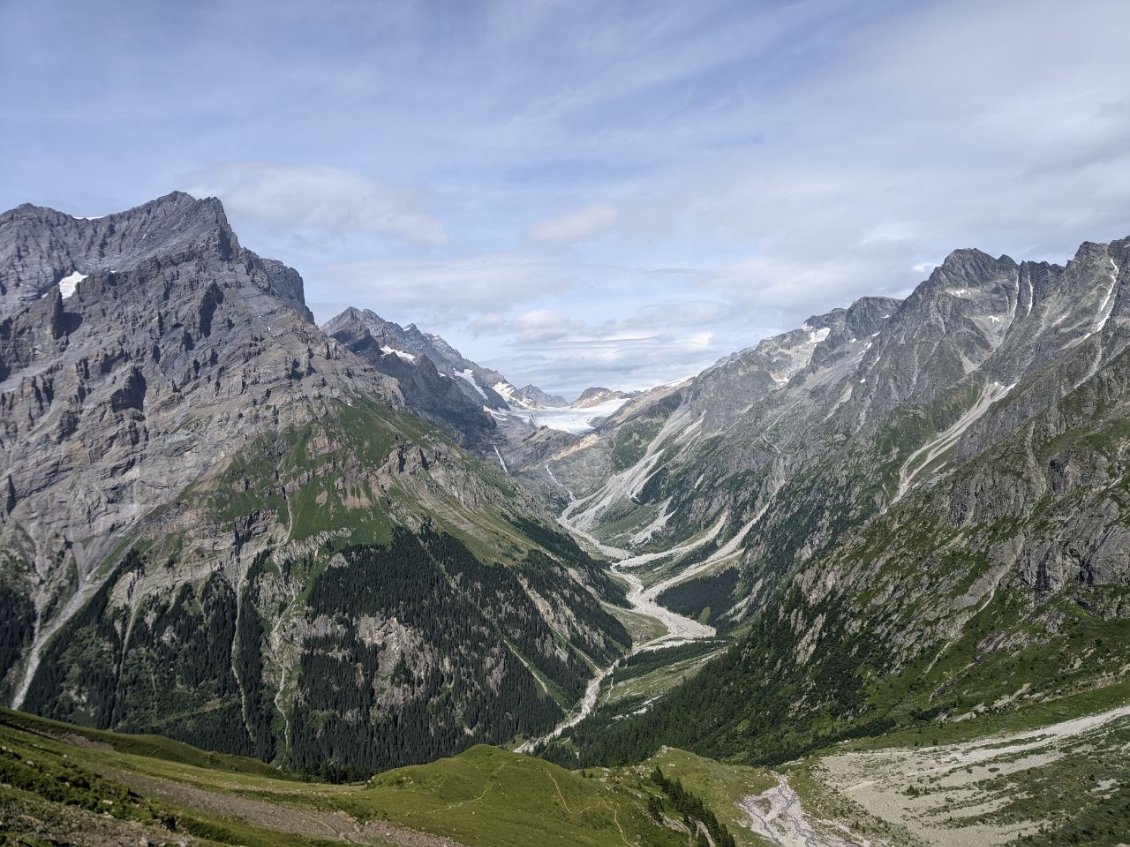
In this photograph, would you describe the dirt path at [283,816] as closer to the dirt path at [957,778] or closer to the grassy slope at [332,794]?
the grassy slope at [332,794]

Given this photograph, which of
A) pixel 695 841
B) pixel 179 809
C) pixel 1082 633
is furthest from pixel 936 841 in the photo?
pixel 179 809

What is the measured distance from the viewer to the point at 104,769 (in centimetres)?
8188

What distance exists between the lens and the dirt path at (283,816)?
7738cm

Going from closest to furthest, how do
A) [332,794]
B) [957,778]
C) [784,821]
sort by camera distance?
[332,794], [957,778], [784,821]

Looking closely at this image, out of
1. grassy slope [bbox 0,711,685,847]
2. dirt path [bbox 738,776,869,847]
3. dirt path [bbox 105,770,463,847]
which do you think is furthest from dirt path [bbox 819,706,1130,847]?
dirt path [bbox 105,770,463,847]

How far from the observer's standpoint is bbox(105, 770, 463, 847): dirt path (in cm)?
7738

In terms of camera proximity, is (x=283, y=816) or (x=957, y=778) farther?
(x=957, y=778)

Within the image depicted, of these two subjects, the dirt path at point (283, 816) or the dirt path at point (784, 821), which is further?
the dirt path at point (784, 821)

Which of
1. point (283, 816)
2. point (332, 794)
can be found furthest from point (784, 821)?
point (283, 816)

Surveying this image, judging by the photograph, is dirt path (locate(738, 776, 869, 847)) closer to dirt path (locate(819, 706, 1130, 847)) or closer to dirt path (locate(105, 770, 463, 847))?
dirt path (locate(819, 706, 1130, 847))

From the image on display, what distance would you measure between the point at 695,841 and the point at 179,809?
294 ft

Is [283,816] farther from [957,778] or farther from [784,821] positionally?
[957,778]

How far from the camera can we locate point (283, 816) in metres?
80.9

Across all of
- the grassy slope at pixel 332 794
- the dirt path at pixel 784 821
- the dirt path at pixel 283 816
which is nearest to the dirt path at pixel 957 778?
the dirt path at pixel 784 821
